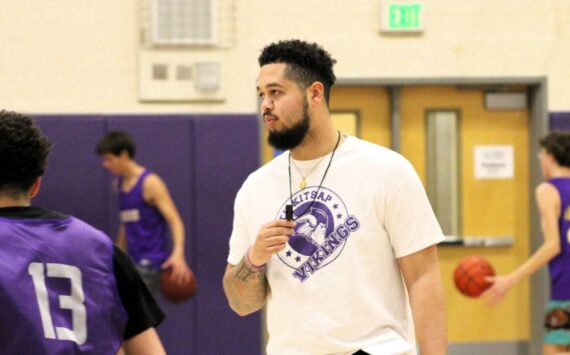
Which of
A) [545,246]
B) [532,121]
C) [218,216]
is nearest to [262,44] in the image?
[218,216]

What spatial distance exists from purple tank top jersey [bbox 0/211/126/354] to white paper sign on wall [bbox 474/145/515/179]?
18.5ft

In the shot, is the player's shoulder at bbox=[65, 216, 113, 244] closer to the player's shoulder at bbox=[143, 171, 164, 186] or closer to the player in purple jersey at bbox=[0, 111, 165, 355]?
the player in purple jersey at bbox=[0, 111, 165, 355]

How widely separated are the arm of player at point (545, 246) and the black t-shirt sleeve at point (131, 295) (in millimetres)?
3698

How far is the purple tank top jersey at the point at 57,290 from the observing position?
2439 mm

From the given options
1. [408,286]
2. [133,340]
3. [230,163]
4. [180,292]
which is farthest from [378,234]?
[230,163]

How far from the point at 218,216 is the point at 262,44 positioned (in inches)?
50.3

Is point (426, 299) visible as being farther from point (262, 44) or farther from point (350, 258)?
point (262, 44)

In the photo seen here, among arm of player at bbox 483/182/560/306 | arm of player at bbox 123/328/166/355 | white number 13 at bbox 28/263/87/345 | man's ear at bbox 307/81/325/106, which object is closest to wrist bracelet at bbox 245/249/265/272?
man's ear at bbox 307/81/325/106

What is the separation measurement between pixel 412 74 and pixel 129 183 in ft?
7.27

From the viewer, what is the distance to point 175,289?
6887 mm

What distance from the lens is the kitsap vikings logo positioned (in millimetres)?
3150

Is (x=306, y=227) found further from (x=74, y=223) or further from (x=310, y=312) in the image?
(x=74, y=223)

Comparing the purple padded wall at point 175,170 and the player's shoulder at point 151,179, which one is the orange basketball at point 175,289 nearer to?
the purple padded wall at point 175,170

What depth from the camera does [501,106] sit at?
794 cm
